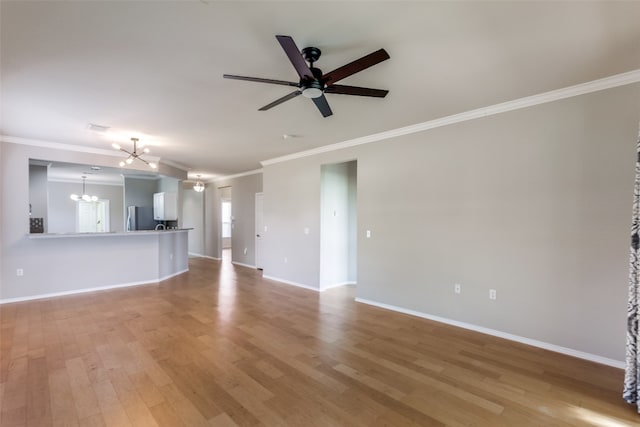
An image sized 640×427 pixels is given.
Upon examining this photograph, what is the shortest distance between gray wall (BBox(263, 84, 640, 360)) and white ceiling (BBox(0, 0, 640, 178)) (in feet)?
1.44

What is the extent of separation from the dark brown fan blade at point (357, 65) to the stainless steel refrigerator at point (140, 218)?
6.23 meters

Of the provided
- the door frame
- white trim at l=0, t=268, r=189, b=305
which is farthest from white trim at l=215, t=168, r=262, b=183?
white trim at l=0, t=268, r=189, b=305

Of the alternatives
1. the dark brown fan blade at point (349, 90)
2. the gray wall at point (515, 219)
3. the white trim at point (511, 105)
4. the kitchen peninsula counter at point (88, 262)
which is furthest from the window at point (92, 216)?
the dark brown fan blade at point (349, 90)

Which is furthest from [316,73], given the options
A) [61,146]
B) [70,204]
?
[70,204]

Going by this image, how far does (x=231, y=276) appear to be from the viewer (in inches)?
269

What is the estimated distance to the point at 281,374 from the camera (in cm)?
256

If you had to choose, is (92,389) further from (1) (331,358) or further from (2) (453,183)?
(2) (453,183)

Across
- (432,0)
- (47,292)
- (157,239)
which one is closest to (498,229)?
(432,0)

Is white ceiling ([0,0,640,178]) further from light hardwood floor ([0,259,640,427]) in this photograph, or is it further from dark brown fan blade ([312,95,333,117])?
light hardwood floor ([0,259,640,427])

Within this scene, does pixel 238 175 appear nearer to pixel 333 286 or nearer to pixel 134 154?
pixel 134 154

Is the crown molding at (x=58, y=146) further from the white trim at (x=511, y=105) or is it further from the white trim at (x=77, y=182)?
the white trim at (x=511, y=105)

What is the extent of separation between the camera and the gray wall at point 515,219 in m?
2.73

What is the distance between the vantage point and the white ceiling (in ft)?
5.90

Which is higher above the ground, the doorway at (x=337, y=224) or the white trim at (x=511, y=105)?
the white trim at (x=511, y=105)
